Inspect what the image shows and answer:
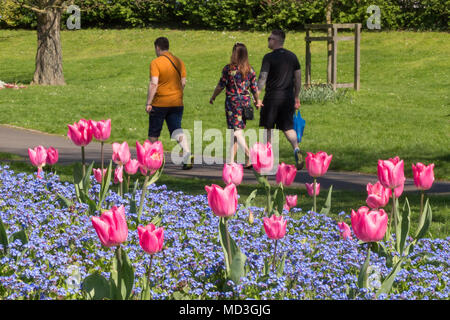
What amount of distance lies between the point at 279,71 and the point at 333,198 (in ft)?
7.50

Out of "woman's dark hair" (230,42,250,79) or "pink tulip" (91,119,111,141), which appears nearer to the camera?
"pink tulip" (91,119,111,141)

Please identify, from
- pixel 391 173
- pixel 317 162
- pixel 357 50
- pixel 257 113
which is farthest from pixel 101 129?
pixel 357 50

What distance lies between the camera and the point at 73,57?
36.9m

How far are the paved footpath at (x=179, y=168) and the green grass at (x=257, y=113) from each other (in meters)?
0.83

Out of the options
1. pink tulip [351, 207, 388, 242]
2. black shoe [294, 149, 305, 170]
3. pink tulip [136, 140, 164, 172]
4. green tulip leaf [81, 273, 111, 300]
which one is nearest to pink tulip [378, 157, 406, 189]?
pink tulip [351, 207, 388, 242]

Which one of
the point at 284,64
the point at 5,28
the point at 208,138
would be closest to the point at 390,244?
the point at 284,64

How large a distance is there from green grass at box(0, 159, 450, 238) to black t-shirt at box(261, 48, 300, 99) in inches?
60.9

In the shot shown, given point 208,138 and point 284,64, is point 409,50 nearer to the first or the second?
point 208,138

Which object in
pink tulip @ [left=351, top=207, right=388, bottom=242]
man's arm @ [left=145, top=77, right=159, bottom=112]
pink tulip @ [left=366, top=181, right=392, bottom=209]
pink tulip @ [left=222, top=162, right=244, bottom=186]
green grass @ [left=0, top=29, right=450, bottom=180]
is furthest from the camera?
green grass @ [left=0, top=29, right=450, bottom=180]

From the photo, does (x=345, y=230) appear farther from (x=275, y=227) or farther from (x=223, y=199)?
(x=223, y=199)

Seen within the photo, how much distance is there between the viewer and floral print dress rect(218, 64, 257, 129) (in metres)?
9.96

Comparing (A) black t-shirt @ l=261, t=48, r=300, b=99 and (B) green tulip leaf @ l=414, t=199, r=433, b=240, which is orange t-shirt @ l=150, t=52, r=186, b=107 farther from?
(B) green tulip leaf @ l=414, t=199, r=433, b=240

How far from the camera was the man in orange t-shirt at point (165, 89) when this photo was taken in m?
9.60

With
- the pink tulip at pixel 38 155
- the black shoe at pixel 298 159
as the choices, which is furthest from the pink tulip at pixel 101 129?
the black shoe at pixel 298 159
